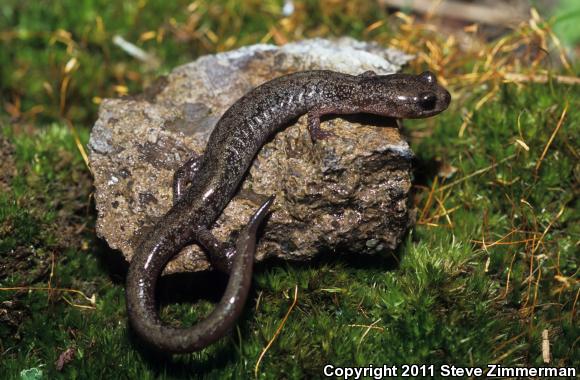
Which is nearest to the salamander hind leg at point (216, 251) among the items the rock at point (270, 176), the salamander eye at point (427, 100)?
the rock at point (270, 176)

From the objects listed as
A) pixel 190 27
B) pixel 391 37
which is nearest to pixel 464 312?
pixel 391 37

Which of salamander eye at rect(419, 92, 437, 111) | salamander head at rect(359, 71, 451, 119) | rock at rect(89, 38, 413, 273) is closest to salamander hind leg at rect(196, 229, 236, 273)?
rock at rect(89, 38, 413, 273)

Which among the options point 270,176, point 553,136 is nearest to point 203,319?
point 270,176

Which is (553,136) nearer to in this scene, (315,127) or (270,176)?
(315,127)

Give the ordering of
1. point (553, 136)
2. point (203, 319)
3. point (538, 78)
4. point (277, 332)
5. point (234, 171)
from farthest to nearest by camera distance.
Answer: point (538, 78) → point (553, 136) → point (234, 171) → point (277, 332) → point (203, 319)

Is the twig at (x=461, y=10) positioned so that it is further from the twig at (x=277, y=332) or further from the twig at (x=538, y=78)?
the twig at (x=277, y=332)

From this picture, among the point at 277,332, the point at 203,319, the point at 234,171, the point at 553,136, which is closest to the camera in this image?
the point at 203,319

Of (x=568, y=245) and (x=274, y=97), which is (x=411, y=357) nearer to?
(x=568, y=245)
